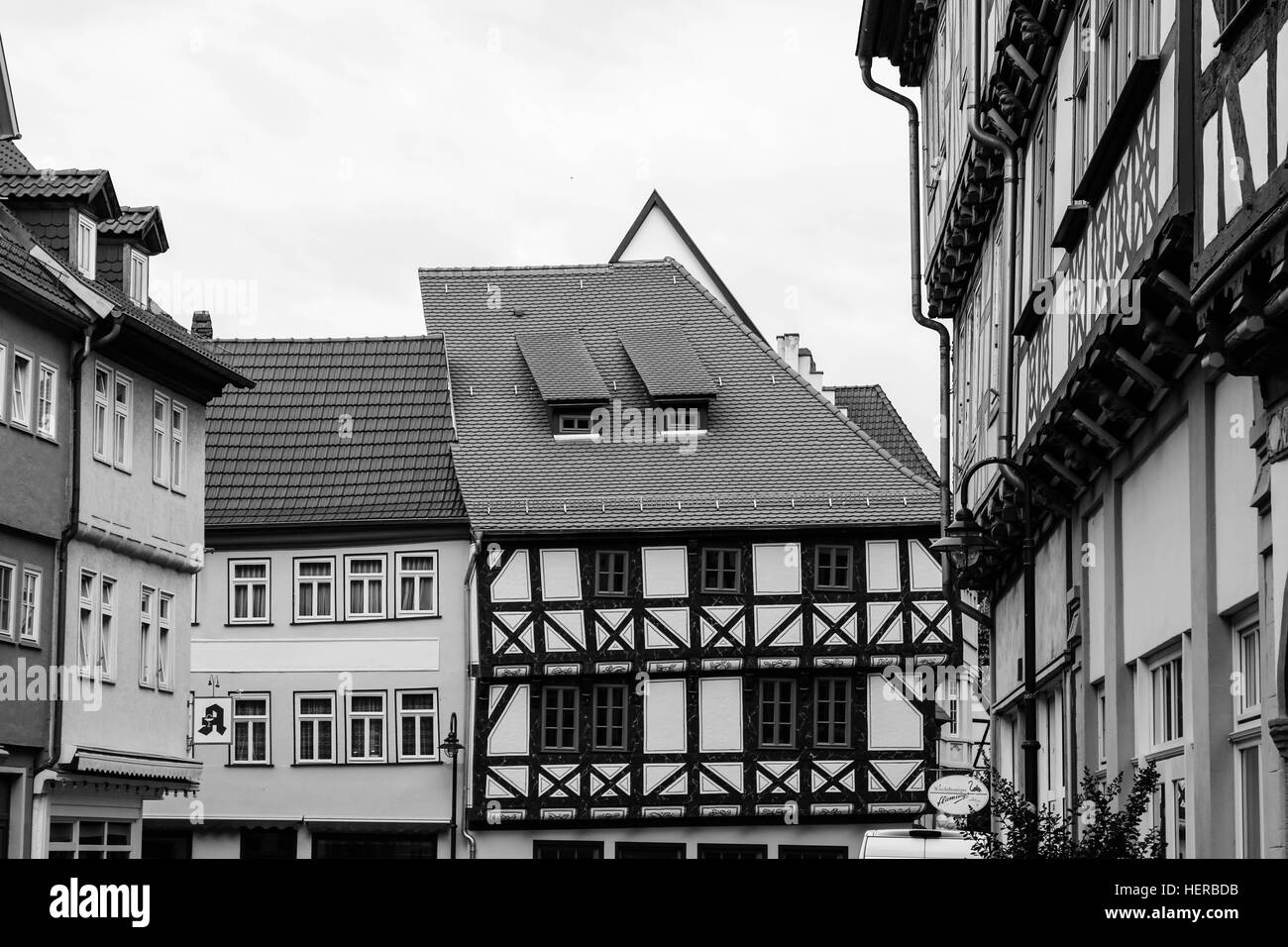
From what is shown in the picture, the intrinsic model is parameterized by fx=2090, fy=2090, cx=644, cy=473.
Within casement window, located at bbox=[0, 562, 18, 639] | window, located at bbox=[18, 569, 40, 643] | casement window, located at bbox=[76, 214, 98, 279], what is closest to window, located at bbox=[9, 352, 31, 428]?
casement window, located at bbox=[0, 562, 18, 639]

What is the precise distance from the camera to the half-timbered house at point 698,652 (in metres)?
37.8

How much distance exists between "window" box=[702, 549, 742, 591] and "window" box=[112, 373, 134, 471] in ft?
41.5

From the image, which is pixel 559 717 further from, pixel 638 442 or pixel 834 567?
pixel 638 442

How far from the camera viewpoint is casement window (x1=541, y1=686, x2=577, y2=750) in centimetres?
3816

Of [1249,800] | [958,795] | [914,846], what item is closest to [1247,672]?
[1249,800]

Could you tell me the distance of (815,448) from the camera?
41250mm

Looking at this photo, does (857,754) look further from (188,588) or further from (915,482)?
(188,588)

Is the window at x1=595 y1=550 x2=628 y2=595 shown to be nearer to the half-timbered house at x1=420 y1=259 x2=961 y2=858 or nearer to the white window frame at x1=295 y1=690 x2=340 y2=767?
the half-timbered house at x1=420 y1=259 x2=961 y2=858

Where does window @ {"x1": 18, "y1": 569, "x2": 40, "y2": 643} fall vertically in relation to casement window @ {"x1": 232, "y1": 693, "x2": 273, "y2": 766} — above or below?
above

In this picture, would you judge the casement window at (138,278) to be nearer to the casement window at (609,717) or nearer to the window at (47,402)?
the window at (47,402)

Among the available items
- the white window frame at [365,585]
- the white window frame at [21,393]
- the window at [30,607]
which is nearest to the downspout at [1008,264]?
the white window frame at [21,393]

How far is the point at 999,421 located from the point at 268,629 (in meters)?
23.5

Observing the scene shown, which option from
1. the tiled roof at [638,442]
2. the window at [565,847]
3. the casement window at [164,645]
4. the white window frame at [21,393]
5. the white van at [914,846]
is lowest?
the window at [565,847]

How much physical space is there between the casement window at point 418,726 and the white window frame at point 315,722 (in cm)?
→ 126
